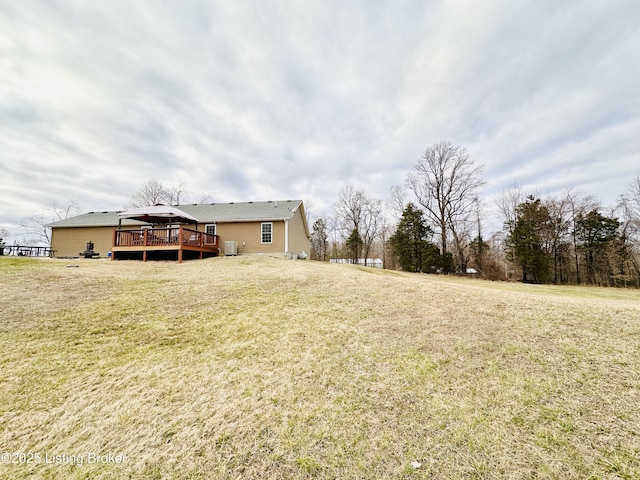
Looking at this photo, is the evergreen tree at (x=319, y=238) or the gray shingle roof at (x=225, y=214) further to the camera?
the evergreen tree at (x=319, y=238)

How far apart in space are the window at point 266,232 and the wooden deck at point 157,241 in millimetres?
3914

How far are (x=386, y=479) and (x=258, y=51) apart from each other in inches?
538

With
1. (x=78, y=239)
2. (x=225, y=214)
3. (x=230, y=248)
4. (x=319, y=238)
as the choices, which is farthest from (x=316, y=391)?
(x=319, y=238)

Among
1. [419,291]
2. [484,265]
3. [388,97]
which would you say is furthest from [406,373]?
[484,265]

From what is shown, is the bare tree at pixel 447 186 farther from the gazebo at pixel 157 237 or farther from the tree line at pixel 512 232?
the gazebo at pixel 157 237

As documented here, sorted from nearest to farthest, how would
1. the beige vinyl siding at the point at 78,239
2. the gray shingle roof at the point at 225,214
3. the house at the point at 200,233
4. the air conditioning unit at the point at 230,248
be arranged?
the house at the point at 200,233, the air conditioning unit at the point at 230,248, the gray shingle roof at the point at 225,214, the beige vinyl siding at the point at 78,239

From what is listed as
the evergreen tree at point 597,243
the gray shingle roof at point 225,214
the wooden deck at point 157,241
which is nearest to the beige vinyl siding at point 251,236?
the gray shingle roof at point 225,214

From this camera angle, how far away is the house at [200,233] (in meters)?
15.0

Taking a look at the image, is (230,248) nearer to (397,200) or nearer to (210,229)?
(210,229)

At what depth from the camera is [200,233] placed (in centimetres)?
1598

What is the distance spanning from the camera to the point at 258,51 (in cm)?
1081

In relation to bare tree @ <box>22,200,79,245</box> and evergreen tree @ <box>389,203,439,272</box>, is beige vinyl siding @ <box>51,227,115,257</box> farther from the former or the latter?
evergreen tree @ <box>389,203,439,272</box>

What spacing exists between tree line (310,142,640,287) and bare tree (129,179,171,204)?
97.7ft

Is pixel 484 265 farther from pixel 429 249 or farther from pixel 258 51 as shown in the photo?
pixel 258 51
